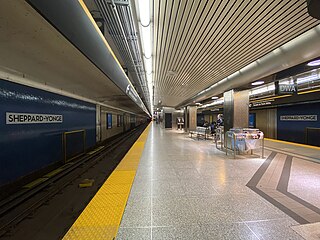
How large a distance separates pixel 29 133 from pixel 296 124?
13293 millimetres

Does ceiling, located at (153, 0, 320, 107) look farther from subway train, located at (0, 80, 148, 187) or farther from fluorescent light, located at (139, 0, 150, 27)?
subway train, located at (0, 80, 148, 187)

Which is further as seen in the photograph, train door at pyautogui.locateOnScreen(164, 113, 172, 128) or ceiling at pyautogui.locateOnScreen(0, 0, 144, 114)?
train door at pyautogui.locateOnScreen(164, 113, 172, 128)

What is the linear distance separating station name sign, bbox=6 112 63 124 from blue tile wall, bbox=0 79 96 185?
0.27ft

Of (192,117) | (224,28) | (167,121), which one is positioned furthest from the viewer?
(167,121)

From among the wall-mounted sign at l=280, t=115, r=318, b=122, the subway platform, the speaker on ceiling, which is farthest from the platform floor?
the wall-mounted sign at l=280, t=115, r=318, b=122

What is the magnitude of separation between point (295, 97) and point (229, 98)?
4.94 m

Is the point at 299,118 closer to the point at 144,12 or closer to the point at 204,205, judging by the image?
the point at 204,205

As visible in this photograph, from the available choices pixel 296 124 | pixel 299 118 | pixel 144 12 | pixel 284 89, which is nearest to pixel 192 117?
pixel 296 124

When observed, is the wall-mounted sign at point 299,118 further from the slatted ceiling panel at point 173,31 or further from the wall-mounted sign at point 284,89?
the slatted ceiling panel at point 173,31

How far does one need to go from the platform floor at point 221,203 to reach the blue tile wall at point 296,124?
7.15 meters

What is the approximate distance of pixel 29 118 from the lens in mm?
4156

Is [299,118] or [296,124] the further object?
[296,124]

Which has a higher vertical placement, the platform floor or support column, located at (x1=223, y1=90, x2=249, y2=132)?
support column, located at (x1=223, y1=90, x2=249, y2=132)

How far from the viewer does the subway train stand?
3533mm
